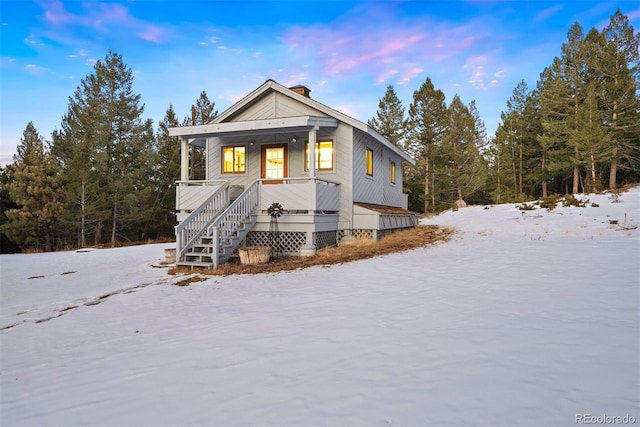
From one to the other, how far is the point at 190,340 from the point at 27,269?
12.6 meters

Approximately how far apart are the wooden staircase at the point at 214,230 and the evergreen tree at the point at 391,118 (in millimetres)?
24751

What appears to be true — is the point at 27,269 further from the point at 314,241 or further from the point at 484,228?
the point at 484,228

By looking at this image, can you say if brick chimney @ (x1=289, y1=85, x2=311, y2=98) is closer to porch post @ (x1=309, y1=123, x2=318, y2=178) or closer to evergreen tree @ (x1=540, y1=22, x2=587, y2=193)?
porch post @ (x1=309, y1=123, x2=318, y2=178)

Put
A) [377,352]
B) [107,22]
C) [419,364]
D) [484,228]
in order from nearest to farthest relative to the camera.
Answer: [419,364], [377,352], [484,228], [107,22]

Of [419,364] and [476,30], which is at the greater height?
[476,30]

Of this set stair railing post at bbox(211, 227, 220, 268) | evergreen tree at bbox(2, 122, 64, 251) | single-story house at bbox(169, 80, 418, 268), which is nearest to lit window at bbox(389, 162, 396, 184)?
single-story house at bbox(169, 80, 418, 268)

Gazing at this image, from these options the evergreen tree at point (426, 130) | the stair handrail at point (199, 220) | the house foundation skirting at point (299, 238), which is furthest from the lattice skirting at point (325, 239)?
the evergreen tree at point (426, 130)

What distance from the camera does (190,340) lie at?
16.8 feet

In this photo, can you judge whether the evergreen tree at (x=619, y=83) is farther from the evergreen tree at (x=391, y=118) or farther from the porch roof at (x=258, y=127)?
the porch roof at (x=258, y=127)

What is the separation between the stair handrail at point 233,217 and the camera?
35.0ft

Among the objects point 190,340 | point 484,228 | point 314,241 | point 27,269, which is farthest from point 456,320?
point 27,269

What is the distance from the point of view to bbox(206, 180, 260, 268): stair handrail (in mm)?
10673

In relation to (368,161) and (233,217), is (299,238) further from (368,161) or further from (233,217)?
(368,161)

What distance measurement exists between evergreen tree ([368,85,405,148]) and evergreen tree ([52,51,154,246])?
2173 cm
